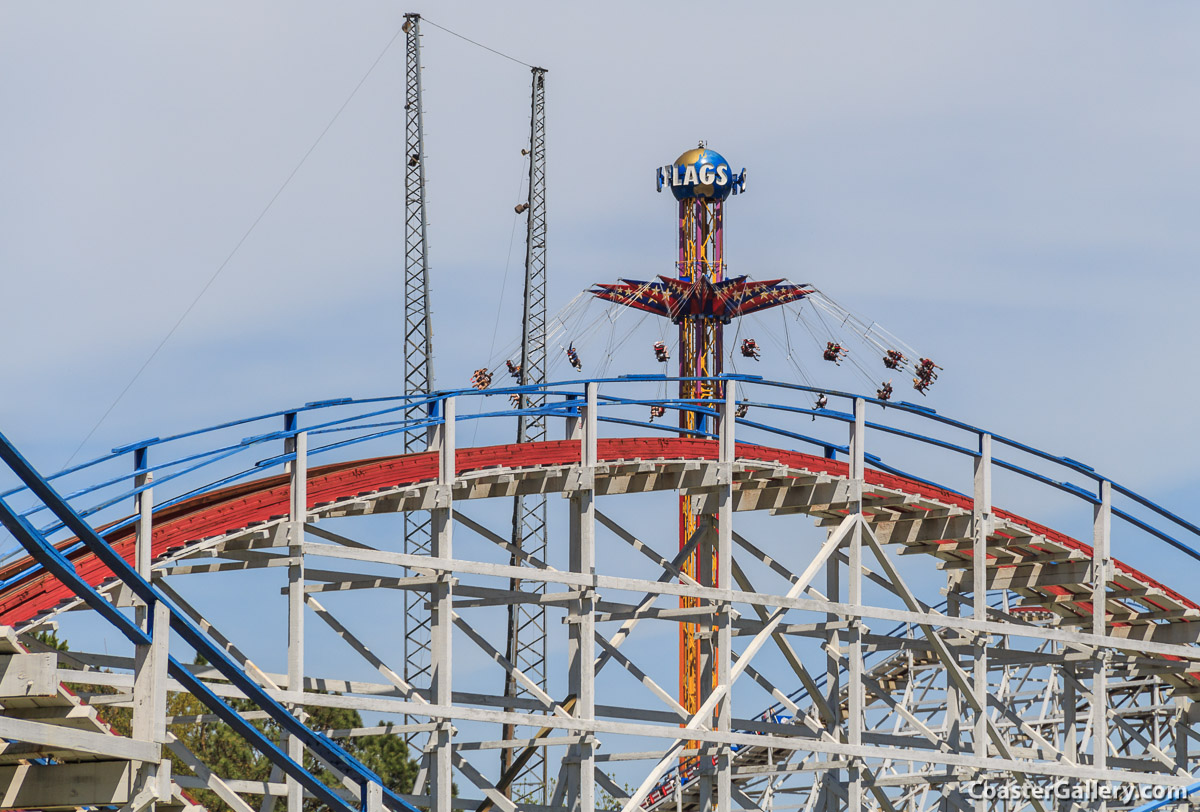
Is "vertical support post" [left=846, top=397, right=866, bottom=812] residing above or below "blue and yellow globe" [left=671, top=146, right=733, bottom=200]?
below

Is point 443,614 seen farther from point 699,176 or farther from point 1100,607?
point 699,176

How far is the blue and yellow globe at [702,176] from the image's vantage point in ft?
158

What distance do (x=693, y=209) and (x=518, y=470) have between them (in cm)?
2349

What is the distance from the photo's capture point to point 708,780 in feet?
89.4

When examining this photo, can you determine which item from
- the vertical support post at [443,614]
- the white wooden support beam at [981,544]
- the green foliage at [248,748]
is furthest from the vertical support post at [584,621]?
the green foliage at [248,748]

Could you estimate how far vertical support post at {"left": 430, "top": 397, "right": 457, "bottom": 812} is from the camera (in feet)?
80.2

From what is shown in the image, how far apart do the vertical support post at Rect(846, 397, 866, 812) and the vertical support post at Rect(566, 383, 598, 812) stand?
4.28 m

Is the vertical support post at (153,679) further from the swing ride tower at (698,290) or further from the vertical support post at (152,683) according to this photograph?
the swing ride tower at (698,290)

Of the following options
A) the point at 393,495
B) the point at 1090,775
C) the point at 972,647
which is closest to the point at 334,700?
the point at 393,495

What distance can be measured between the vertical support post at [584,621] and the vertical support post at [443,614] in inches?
69.7

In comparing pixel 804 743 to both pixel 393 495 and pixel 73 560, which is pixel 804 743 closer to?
pixel 393 495

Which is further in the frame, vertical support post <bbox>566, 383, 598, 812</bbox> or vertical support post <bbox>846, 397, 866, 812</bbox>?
vertical support post <bbox>846, 397, 866, 812</bbox>

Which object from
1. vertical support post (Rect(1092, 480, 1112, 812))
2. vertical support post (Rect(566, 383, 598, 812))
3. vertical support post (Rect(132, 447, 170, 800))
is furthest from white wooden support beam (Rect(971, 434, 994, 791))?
vertical support post (Rect(132, 447, 170, 800))

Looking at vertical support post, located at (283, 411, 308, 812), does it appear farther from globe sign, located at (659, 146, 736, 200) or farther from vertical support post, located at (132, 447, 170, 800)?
globe sign, located at (659, 146, 736, 200)
